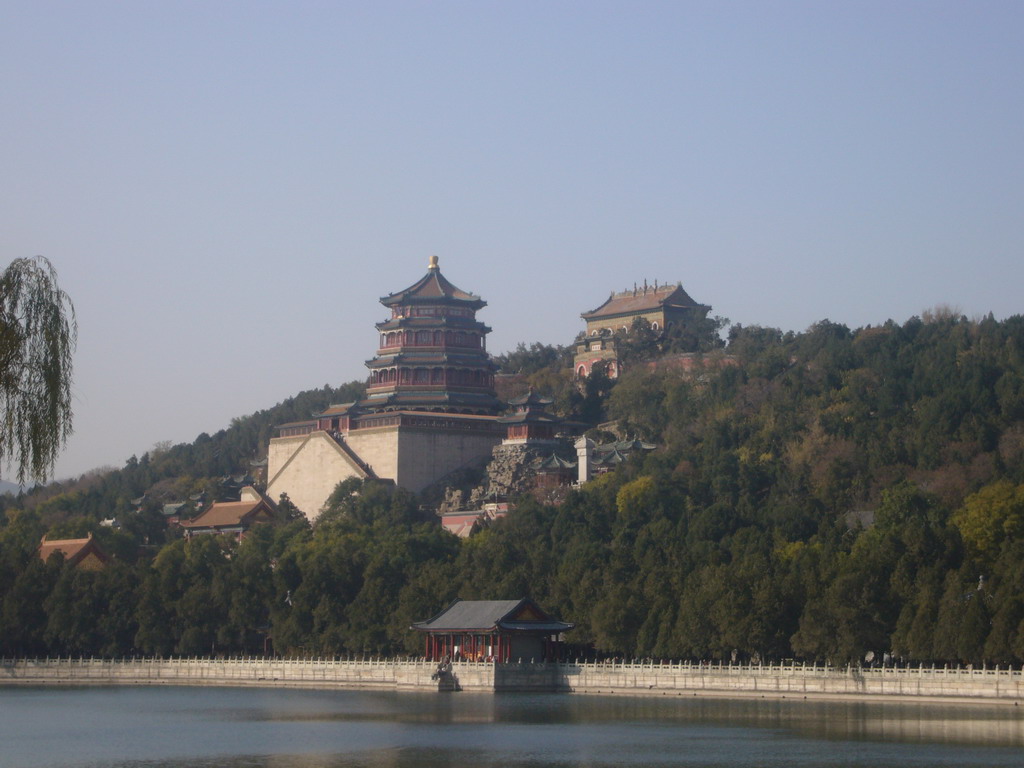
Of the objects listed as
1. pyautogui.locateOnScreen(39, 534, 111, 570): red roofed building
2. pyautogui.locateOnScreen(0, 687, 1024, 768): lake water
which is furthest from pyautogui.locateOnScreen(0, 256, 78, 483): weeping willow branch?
pyautogui.locateOnScreen(39, 534, 111, 570): red roofed building

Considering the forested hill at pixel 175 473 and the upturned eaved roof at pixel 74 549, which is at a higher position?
the forested hill at pixel 175 473

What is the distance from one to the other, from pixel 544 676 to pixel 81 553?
32779 mm

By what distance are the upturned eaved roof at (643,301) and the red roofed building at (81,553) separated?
4343cm

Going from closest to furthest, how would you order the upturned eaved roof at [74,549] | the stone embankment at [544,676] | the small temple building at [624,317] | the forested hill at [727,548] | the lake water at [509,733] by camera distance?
the lake water at [509,733]
the stone embankment at [544,676]
the forested hill at [727,548]
the upturned eaved roof at [74,549]
the small temple building at [624,317]

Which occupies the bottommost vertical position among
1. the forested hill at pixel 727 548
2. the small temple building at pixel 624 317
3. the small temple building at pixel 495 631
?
the small temple building at pixel 495 631

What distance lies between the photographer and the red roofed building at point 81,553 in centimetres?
8375

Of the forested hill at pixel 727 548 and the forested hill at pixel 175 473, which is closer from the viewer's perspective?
the forested hill at pixel 727 548

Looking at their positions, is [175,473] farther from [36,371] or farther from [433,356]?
[36,371]

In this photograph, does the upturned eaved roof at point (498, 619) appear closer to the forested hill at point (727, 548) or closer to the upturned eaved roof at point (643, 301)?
the forested hill at point (727, 548)

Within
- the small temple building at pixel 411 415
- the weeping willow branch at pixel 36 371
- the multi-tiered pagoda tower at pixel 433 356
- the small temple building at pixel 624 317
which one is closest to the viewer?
the weeping willow branch at pixel 36 371

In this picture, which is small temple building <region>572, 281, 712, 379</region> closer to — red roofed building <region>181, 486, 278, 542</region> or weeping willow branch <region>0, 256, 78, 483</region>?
red roofed building <region>181, 486, 278, 542</region>

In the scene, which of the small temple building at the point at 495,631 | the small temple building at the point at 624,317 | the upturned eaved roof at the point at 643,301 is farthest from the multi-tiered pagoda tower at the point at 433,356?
the small temple building at the point at 495,631

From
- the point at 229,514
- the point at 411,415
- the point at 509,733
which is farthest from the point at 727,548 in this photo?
the point at 229,514

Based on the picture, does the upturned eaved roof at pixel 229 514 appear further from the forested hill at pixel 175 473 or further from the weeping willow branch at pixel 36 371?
the weeping willow branch at pixel 36 371
